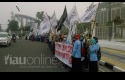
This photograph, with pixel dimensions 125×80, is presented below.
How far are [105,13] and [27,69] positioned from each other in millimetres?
60090

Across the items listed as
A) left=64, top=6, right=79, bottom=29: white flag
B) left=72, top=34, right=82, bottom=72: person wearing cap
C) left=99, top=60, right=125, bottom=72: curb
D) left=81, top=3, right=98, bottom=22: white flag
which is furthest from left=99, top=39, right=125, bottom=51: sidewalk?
left=72, top=34, right=82, bottom=72: person wearing cap

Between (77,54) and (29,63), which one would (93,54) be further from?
(29,63)

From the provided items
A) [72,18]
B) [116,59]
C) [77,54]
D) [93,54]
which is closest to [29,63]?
[72,18]

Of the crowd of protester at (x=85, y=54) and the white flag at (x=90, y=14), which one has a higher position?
the white flag at (x=90, y=14)

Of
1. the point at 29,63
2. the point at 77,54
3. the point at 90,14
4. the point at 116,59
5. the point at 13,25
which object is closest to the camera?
the point at 77,54

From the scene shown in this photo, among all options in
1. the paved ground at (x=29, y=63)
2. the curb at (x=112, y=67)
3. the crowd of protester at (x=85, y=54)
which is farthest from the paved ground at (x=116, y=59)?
the paved ground at (x=29, y=63)

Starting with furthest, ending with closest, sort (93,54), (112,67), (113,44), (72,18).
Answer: (113,44) < (72,18) < (112,67) < (93,54)

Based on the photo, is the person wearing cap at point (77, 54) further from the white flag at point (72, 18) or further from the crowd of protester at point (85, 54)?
the white flag at point (72, 18)

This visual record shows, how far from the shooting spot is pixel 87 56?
1105cm

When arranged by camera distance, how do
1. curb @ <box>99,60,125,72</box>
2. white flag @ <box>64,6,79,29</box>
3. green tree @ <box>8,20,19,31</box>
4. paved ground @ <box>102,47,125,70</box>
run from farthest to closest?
green tree @ <box>8,20,19,31</box> < paved ground @ <box>102,47,125,70</box> < white flag @ <box>64,6,79,29</box> < curb @ <box>99,60,125,72</box>

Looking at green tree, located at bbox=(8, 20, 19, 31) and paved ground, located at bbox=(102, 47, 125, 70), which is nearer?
paved ground, located at bbox=(102, 47, 125, 70)

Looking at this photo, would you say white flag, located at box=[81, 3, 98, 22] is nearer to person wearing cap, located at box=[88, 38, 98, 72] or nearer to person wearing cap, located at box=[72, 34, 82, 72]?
person wearing cap, located at box=[72, 34, 82, 72]
